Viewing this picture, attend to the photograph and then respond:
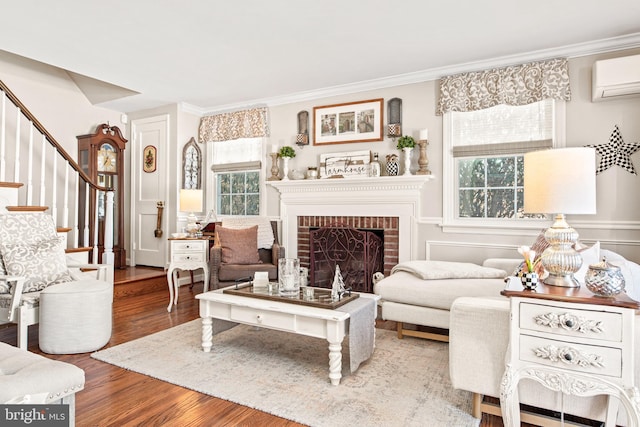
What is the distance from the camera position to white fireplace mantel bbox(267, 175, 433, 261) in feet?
13.8

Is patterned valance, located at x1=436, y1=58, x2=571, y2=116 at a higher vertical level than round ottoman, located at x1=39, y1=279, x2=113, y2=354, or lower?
higher

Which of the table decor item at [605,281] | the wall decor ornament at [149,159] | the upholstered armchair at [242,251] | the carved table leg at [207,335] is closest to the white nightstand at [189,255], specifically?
the upholstered armchair at [242,251]

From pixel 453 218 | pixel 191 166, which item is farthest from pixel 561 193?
pixel 191 166

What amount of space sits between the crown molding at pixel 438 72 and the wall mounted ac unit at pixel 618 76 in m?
0.22

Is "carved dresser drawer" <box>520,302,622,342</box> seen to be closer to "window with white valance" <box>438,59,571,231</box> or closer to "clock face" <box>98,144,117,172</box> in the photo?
"window with white valance" <box>438,59,571,231</box>

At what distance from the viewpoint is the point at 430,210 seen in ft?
13.6

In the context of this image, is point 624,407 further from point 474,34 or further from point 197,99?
point 197,99

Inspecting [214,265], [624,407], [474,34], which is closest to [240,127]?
[214,265]

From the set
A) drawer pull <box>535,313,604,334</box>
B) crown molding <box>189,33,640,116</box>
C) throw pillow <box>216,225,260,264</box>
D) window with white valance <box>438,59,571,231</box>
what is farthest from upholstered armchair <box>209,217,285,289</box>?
drawer pull <box>535,313,604,334</box>

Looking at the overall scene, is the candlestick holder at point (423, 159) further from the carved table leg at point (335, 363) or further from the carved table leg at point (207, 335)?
the carved table leg at point (207, 335)

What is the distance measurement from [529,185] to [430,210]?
7.26ft

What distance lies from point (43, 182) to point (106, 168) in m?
1.48

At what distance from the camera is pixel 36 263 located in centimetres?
301

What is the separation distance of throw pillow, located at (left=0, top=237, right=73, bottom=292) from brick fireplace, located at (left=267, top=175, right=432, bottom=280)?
2.47 metres
